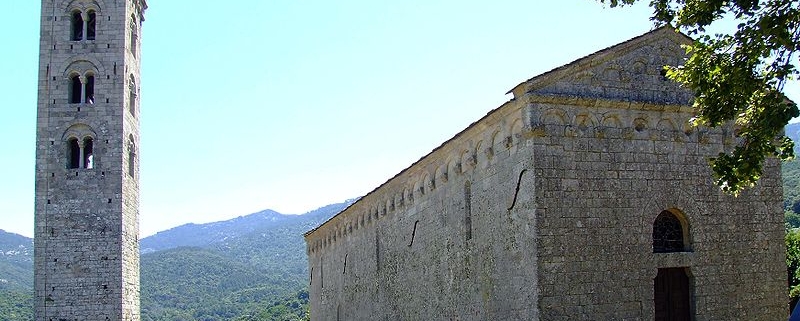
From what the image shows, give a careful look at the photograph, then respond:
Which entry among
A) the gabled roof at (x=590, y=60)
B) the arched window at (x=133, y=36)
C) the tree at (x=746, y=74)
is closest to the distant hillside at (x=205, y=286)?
the arched window at (x=133, y=36)

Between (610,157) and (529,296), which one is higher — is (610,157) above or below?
above

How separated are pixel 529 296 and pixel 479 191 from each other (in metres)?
3.27

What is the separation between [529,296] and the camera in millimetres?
15359

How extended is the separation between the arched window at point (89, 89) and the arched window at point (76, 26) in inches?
62.7

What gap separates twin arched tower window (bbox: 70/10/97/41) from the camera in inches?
1266

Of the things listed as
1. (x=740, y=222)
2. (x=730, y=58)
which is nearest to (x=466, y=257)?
(x=740, y=222)

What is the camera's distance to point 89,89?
1268 inches

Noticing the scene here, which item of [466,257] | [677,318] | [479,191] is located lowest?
[677,318]

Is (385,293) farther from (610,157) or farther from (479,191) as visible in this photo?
(610,157)

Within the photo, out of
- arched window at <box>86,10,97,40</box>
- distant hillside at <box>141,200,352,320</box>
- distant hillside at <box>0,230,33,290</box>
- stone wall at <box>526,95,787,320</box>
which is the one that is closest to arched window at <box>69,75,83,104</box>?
arched window at <box>86,10,97,40</box>

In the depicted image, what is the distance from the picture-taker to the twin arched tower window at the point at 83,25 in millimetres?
32156

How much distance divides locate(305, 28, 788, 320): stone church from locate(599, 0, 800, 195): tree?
13.6ft

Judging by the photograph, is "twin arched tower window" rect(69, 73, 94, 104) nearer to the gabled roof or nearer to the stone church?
the stone church

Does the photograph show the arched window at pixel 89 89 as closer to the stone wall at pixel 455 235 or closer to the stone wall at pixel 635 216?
the stone wall at pixel 455 235
